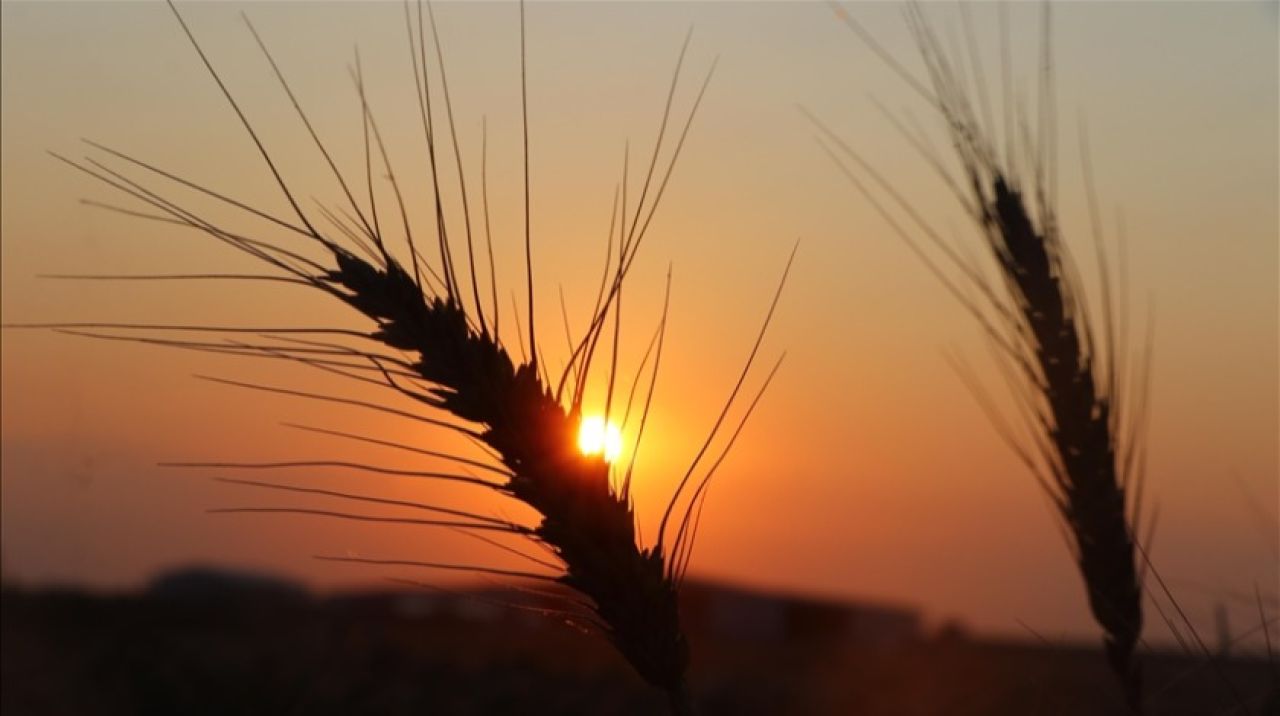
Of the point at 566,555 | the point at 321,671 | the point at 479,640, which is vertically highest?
the point at 479,640

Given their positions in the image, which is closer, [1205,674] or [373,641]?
[1205,674]

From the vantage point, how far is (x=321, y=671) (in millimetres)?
12773

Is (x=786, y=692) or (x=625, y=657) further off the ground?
(x=786, y=692)

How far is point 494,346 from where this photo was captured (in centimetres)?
299

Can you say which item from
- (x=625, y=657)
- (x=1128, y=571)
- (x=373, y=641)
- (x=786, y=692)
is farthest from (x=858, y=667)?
(x=625, y=657)

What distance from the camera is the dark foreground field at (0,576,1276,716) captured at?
1162cm

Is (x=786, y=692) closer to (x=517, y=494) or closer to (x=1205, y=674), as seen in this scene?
(x=1205, y=674)

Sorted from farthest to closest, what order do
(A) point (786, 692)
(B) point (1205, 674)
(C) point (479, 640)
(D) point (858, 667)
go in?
(C) point (479, 640)
(D) point (858, 667)
(A) point (786, 692)
(B) point (1205, 674)

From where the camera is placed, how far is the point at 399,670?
13.1 metres

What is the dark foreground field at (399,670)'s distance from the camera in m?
11.6

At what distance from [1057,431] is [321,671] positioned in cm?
967

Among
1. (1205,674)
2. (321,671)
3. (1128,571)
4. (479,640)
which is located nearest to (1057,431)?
(1128,571)

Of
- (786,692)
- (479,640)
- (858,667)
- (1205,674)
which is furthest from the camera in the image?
(479,640)

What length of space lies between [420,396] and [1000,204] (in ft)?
5.77
